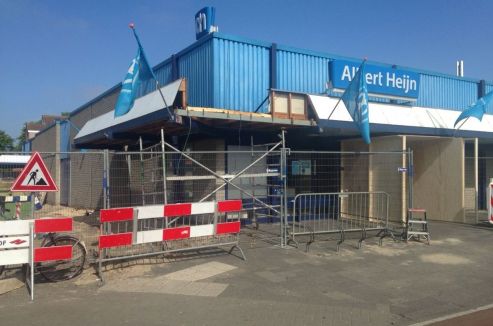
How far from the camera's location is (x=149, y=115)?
10.8 m

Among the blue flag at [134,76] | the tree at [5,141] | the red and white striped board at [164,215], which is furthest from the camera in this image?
the tree at [5,141]

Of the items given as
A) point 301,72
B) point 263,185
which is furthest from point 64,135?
point 263,185

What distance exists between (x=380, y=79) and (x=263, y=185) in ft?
20.2

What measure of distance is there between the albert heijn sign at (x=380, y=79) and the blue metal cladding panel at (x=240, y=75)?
2.52 metres

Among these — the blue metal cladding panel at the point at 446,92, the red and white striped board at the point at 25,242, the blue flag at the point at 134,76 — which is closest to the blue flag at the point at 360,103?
the blue flag at the point at 134,76

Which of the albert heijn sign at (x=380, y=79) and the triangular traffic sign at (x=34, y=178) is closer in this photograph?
the triangular traffic sign at (x=34, y=178)

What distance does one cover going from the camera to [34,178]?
7254mm

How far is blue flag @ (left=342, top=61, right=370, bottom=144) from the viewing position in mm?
11555

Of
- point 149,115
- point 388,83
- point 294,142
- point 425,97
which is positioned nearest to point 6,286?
point 149,115

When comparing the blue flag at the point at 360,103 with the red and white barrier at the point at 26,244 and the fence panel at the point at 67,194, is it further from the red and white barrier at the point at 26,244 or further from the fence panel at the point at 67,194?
the red and white barrier at the point at 26,244

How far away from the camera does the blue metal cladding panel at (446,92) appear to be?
17.4 metres

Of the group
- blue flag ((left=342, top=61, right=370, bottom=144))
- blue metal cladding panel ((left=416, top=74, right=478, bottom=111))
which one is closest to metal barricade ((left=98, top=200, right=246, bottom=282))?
blue flag ((left=342, top=61, right=370, bottom=144))

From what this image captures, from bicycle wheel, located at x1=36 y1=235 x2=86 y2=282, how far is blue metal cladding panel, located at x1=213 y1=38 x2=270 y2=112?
241 inches

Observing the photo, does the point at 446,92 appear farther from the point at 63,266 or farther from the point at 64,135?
the point at 64,135
